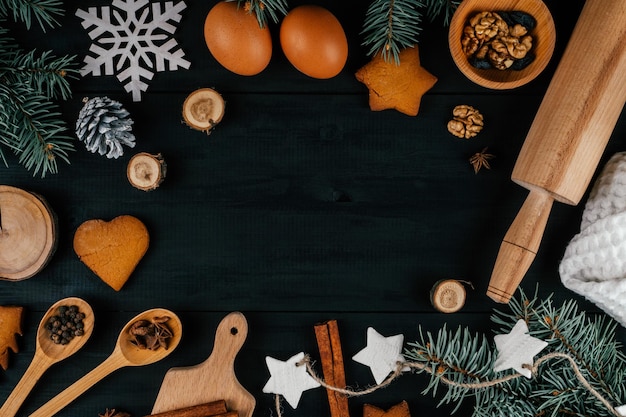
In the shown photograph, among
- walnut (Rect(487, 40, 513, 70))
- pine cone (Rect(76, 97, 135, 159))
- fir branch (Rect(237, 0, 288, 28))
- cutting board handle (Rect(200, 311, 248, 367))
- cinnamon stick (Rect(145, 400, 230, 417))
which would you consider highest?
walnut (Rect(487, 40, 513, 70))

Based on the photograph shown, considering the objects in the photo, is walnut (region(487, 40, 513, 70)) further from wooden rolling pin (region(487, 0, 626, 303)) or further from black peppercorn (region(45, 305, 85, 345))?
black peppercorn (region(45, 305, 85, 345))

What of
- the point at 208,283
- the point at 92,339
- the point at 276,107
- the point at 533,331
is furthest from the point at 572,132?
the point at 92,339

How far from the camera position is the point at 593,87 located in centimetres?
79

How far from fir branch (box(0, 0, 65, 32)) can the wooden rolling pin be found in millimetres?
743

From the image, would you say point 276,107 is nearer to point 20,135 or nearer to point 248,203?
point 248,203

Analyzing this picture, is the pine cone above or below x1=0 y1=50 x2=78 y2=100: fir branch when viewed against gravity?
below

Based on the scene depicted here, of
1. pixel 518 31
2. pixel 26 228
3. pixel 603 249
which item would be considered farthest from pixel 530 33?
pixel 26 228

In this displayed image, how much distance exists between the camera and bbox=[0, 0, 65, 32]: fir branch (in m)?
0.84

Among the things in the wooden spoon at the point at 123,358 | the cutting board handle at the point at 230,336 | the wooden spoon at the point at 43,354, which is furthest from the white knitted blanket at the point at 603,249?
the wooden spoon at the point at 43,354

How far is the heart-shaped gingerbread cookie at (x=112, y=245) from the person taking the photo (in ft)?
2.95

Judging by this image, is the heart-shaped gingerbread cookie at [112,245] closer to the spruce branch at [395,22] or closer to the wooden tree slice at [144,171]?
the wooden tree slice at [144,171]

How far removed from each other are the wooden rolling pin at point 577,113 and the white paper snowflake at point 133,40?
56 cm

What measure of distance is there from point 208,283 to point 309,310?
172 mm

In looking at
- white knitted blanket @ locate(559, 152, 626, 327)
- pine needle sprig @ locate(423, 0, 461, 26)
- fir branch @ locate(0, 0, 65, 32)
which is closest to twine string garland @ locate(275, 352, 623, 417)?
white knitted blanket @ locate(559, 152, 626, 327)
